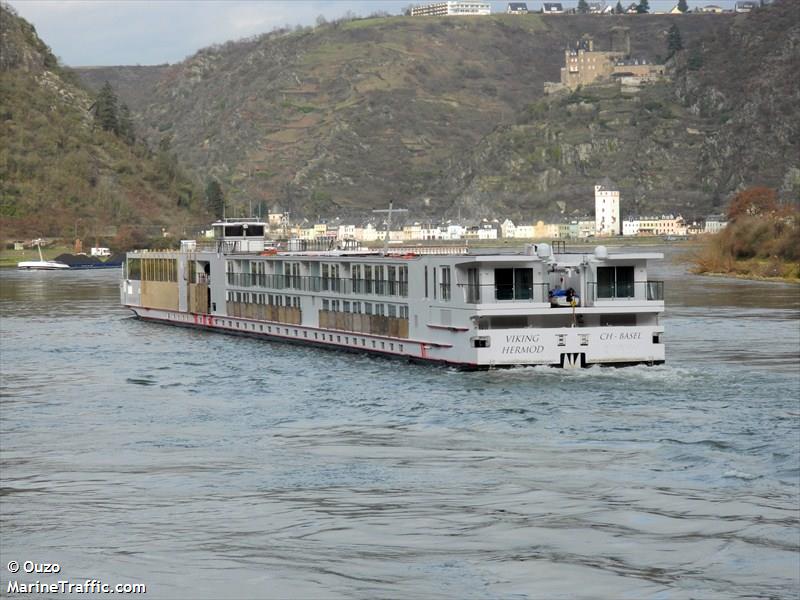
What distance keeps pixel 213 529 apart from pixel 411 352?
83.8 ft

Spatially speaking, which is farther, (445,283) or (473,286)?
(445,283)

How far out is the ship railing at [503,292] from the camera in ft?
156

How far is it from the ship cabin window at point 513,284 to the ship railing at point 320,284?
5.61 meters

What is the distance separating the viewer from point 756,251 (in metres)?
131

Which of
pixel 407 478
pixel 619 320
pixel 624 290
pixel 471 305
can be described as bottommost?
pixel 407 478

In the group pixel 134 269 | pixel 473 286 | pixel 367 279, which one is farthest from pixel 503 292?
pixel 134 269

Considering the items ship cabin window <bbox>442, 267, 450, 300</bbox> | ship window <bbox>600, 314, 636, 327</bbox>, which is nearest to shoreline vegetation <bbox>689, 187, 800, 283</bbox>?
ship window <bbox>600, 314, 636, 327</bbox>

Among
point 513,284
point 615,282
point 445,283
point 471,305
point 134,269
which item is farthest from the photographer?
point 134,269

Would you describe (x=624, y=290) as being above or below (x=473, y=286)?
below

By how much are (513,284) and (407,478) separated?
17784mm

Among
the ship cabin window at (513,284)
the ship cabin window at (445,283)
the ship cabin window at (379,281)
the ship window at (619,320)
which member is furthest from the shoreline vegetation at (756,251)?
the ship cabin window at (513,284)

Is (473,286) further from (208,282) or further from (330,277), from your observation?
(208,282)

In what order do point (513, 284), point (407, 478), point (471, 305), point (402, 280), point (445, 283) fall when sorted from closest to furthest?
1. point (407, 478)
2. point (471, 305)
3. point (513, 284)
4. point (445, 283)
5. point (402, 280)

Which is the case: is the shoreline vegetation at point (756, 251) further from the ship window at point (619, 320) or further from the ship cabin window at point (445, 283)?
the ship cabin window at point (445, 283)
